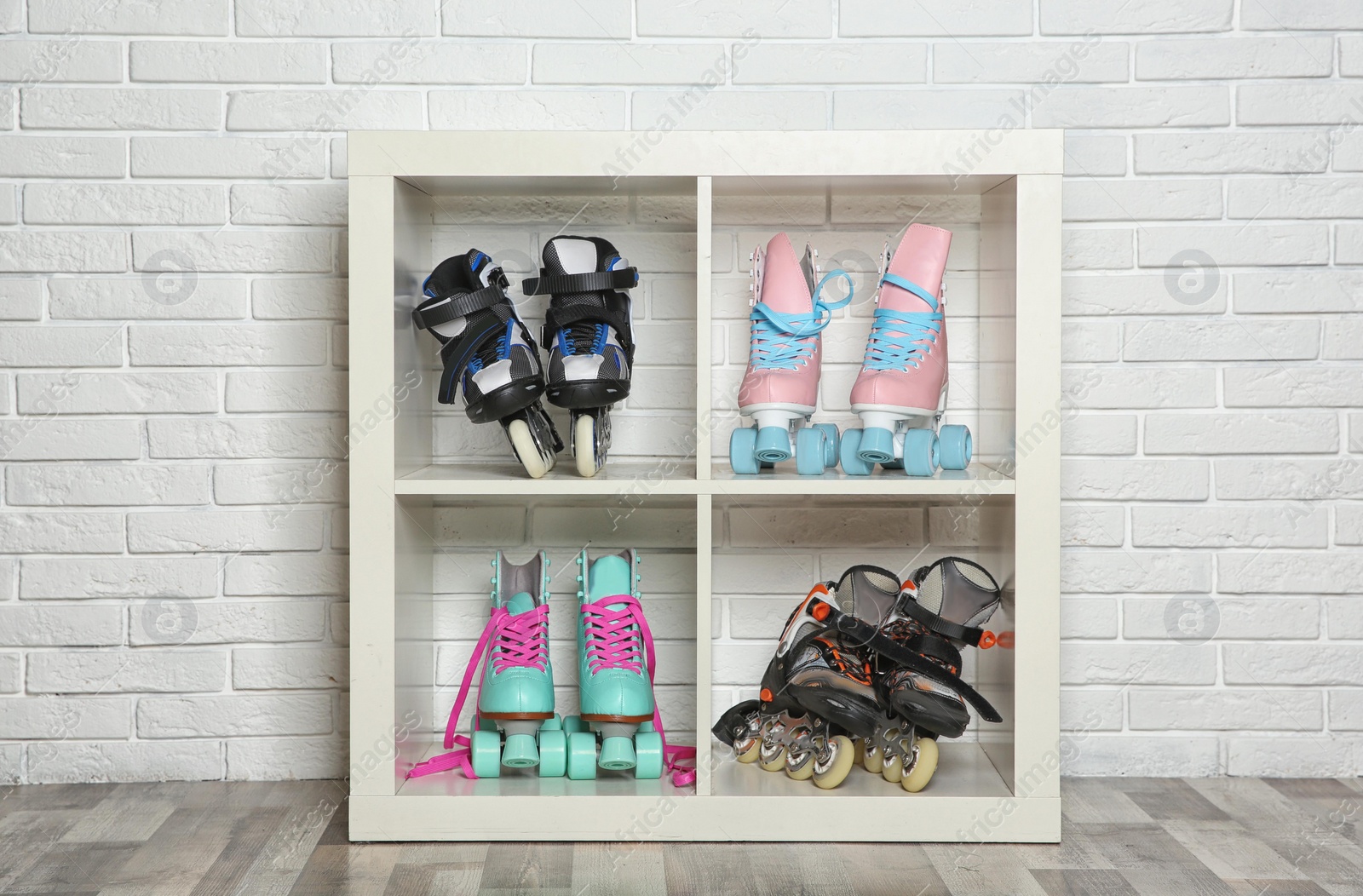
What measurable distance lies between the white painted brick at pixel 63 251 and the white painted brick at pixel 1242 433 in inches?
68.2

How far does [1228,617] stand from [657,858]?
3.43 ft

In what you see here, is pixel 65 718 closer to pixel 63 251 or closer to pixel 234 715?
pixel 234 715

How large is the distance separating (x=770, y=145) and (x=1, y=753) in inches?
61.8

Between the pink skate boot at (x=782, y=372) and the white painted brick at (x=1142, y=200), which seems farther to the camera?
the white painted brick at (x=1142, y=200)

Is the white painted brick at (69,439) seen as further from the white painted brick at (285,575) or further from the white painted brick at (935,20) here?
the white painted brick at (935,20)

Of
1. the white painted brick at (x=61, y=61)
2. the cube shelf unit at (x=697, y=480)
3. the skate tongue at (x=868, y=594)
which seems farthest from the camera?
the white painted brick at (x=61, y=61)

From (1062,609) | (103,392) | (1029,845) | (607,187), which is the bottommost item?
(1029,845)

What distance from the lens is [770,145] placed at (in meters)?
1.44

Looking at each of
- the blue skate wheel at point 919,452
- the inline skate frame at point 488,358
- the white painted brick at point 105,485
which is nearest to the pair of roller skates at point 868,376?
the blue skate wheel at point 919,452

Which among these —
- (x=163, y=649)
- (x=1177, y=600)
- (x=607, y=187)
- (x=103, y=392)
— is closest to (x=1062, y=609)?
(x=1177, y=600)

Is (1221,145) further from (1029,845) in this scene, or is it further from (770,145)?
(1029,845)

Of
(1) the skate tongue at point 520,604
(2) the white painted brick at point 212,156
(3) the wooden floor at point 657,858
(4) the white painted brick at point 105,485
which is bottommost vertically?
(3) the wooden floor at point 657,858

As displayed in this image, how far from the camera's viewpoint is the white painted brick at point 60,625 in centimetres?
173

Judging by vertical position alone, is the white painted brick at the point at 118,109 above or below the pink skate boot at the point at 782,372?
above
